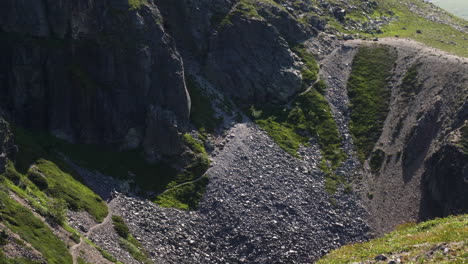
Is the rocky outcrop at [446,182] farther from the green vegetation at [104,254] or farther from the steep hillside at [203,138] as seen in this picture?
the green vegetation at [104,254]

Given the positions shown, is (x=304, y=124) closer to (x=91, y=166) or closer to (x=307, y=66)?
(x=307, y=66)

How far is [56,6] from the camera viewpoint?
99.1 metres

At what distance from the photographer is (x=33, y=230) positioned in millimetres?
64062

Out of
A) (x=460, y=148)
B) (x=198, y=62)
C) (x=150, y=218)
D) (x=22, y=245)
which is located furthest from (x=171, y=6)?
(x=22, y=245)

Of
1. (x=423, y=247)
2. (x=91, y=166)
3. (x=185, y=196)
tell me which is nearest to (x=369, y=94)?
(x=185, y=196)

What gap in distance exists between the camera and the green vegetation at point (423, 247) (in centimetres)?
3450

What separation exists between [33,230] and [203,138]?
159 ft

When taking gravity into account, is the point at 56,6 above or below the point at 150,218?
above

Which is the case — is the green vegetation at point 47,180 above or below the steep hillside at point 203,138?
below

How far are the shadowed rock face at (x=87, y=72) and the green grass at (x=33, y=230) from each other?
109 feet

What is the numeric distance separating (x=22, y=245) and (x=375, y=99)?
92729 mm

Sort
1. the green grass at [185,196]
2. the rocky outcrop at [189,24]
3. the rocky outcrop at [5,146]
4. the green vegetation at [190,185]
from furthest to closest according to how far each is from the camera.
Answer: the rocky outcrop at [189,24]
the green vegetation at [190,185]
the green grass at [185,196]
the rocky outcrop at [5,146]

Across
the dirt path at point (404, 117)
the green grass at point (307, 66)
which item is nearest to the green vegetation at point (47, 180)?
the dirt path at point (404, 117)

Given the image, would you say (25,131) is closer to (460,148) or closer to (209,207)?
(209,207)
